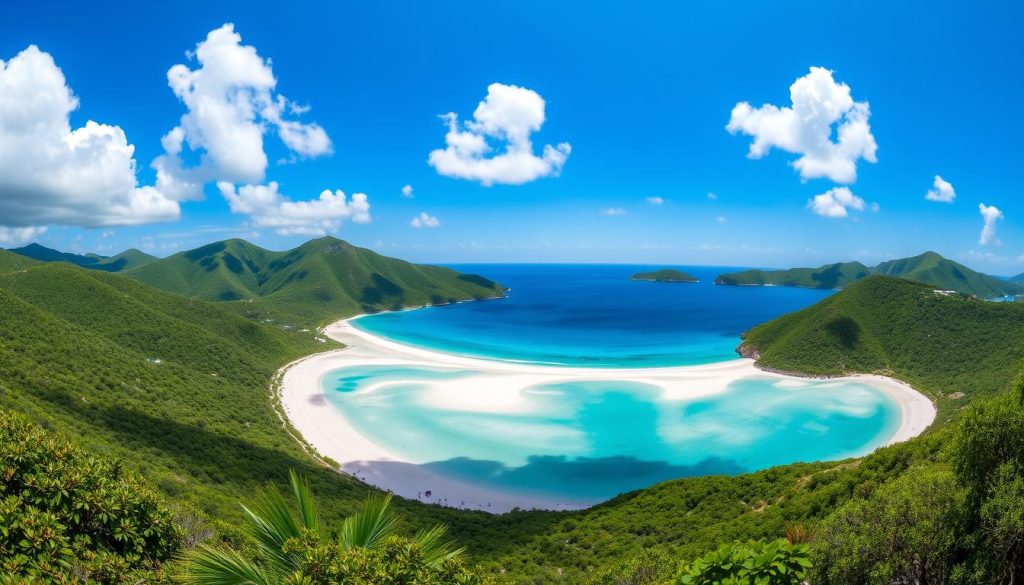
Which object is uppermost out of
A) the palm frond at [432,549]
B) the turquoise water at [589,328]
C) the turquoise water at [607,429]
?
the palm frond at [432,549]

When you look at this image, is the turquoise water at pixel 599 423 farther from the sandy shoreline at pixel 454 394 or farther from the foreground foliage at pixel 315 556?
the foreground foliage at pixel 315 556

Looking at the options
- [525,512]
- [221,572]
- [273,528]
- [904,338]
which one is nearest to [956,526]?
[273,528]

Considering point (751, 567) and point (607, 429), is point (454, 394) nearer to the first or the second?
point (607, 429)

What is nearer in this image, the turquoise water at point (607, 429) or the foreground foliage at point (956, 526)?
the foreground foliage at point (956, 526)

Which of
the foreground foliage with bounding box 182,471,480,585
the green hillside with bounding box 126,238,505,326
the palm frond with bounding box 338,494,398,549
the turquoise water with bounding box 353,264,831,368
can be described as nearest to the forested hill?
the turquoise water with bounding box 353,264,831,368

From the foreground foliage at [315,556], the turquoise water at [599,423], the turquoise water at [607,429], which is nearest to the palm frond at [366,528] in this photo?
the foreground foliage at [315,556]

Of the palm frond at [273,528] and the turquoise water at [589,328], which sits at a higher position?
the palm frond at [273,528]
